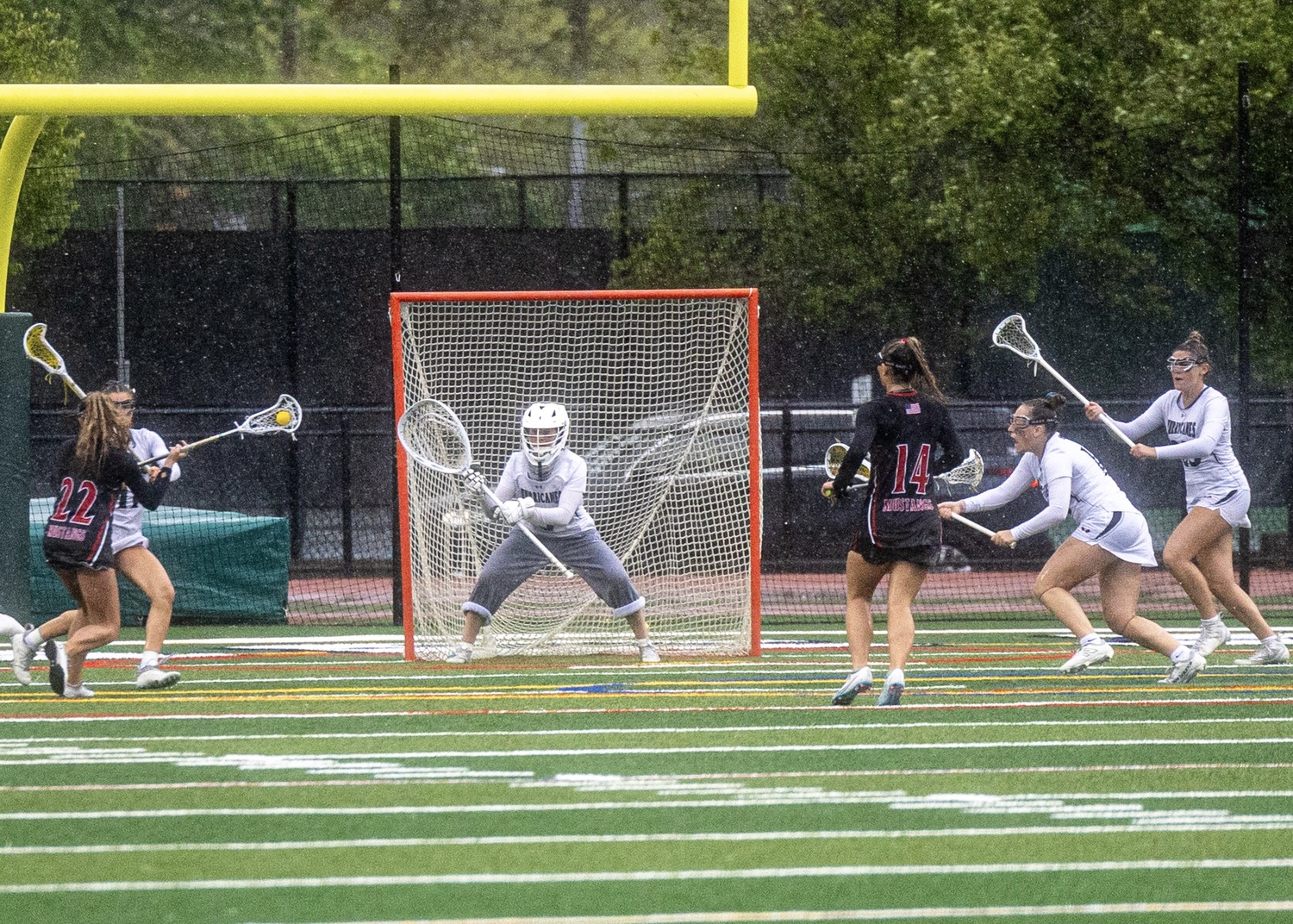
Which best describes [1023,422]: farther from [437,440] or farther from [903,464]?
[437,440]

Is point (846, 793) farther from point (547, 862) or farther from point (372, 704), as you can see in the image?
point (372, 704)

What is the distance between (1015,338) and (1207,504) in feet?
6.78

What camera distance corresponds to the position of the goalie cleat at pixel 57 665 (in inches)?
416

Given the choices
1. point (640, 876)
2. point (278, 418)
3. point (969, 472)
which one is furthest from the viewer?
point (278, 418)

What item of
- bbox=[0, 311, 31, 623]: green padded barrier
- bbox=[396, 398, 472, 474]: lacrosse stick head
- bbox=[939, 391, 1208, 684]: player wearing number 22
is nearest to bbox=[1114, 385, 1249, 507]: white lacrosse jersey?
bbox=[939, 391, 1208, 684]: player wearing number 22

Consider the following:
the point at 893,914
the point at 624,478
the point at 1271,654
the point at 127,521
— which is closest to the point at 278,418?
the point at 127,521

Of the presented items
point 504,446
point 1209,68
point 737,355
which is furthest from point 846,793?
point 1209,68

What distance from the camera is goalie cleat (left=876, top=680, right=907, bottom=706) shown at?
994cm

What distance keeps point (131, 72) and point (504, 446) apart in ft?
99.3

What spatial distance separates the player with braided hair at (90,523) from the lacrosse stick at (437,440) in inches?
73.1

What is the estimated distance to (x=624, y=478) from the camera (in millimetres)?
13758

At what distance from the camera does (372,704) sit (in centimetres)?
1052

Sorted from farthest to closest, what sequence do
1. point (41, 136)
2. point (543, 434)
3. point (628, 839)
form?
point (41, 136)
point (543, 434)
point (628, 839)

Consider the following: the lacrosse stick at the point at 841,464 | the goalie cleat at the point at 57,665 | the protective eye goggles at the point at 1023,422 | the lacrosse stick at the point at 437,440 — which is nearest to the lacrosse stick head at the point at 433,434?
the lacrosse stick at the point at 437,440
